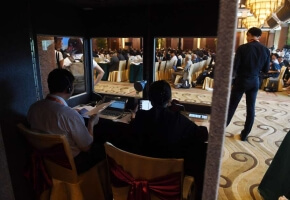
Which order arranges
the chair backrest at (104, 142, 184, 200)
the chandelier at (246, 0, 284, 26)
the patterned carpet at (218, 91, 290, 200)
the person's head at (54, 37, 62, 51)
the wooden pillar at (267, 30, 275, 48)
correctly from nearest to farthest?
the chair backrest at (104, 142, 184, 200), the patterned carpet at (218, 91, 290, 200), the person's head at (54, 37, 62, 51), the chandelier at (246, 0, 284, 26), the wooden pillar at (267, 30, 275, 48)

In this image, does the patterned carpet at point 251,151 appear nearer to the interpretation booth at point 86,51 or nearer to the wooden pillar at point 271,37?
the interpretation booth at point 86,51

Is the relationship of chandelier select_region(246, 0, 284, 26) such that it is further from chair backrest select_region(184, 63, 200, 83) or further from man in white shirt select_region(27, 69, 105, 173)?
chair backrest select_region(184, 63, 200, 83)

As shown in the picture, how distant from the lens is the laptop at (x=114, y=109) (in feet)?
7.54

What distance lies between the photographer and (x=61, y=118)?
4.75 ft

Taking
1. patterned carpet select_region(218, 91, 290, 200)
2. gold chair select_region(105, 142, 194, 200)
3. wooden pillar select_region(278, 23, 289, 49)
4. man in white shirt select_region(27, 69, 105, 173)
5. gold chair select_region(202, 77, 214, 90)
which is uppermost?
wooden pillar select_region(278, 23, 289, 49)

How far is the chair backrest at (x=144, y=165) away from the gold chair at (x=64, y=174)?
32 cm

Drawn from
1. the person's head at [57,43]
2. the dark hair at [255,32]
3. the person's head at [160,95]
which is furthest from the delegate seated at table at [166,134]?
the dark hair at [255,32]

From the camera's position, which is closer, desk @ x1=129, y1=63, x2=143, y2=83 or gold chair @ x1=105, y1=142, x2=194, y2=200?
gold chair @ x1=105, y1=142, x2=194, y2=200

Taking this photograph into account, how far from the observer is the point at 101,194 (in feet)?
5.81

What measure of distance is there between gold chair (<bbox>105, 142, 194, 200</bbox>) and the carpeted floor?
3.60 feet

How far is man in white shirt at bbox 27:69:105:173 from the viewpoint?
4.76ft

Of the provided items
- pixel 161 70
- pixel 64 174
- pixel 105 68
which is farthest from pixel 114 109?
pixel 105 68

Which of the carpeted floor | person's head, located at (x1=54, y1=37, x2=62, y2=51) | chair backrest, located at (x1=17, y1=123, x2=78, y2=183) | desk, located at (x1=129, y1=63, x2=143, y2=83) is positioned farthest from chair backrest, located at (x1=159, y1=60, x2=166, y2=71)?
chair backrest, located at (x1=17, y1=123, x2=78, y2=183)

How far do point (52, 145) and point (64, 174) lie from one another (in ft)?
0.87
